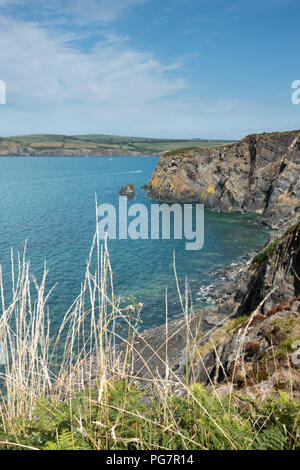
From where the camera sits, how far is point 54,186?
10550 cm

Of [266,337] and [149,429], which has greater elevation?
[149,429]

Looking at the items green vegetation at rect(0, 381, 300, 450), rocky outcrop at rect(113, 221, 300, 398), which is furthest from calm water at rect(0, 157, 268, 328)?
green vegetation at rect(0, 381, 300, 450)

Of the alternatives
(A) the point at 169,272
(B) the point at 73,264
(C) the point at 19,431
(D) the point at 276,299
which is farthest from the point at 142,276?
(C) the point at 19,431

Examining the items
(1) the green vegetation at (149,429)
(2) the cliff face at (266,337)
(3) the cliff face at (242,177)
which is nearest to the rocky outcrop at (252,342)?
(2) the cliff face at (266,337)

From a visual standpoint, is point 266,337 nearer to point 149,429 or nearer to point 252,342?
point 252,342

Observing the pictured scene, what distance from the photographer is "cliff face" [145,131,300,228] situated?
57688 mm

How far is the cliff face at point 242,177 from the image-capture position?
5769cm

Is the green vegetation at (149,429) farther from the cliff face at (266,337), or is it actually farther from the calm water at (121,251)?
the calm water at (121,251)

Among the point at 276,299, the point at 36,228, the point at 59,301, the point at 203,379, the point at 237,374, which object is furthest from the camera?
the point at 36,228

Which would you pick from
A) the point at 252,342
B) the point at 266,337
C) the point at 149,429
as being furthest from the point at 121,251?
the point at 149,429

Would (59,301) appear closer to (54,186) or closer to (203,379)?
(203,379)

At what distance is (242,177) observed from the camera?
6975cm

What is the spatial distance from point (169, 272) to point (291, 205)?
31573 millimetres
